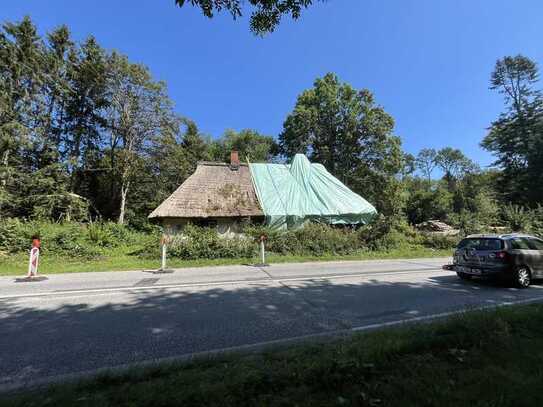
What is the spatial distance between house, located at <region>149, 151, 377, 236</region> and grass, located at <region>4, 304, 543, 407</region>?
48.6 feet

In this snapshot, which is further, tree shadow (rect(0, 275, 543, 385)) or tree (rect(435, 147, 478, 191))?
tree (rect(435, 147, 478, 191))

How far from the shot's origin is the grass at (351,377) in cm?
231

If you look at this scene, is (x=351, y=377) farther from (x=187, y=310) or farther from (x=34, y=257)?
(x=34, y=257)

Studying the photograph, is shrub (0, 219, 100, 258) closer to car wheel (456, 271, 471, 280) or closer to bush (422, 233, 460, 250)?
car wheel (456, 271, 471, 280)

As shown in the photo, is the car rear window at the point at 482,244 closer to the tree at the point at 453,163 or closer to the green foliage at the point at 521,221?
the green foliage at the point at 521,221

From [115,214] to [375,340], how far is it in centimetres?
3325

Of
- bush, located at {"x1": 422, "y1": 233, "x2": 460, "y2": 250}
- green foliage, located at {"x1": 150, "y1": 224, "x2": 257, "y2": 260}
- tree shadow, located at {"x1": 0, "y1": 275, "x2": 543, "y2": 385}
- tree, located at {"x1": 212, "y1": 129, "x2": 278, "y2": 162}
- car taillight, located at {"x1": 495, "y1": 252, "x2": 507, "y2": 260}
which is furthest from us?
tree, located at {"x1": 212, "y1": 129, "x2": 278, "y2": 162}

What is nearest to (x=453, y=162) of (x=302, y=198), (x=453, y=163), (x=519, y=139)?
(x=453, y=163)

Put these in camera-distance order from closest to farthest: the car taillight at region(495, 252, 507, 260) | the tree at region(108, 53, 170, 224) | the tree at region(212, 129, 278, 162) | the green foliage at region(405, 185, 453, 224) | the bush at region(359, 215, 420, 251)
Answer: the car taillight at region(495, 252, 507, 260), the bush at region(359, 215, 420, 251), the tree at region(108, 53, 170, 224), the green foliage at region(405, 185, 453, 224), the tree at region(212, 129, 278, 162)

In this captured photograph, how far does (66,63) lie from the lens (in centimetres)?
2538

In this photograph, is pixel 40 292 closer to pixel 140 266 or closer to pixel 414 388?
pixel 140 266

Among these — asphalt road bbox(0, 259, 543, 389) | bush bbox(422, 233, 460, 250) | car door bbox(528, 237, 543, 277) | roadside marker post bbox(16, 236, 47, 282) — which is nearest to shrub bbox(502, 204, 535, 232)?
bush bbox(422, 233, 460, 250)

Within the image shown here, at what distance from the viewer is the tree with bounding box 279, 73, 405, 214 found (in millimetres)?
33062

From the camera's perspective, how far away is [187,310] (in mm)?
5574
